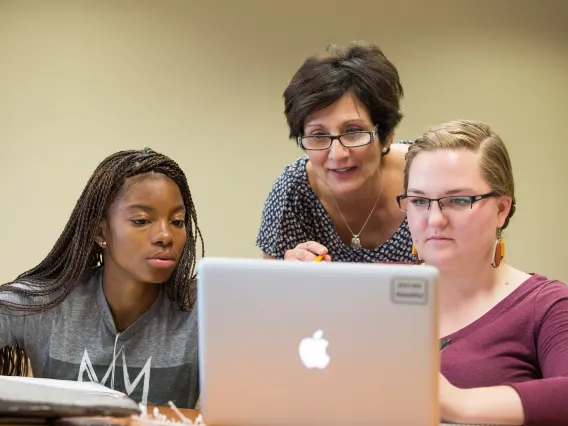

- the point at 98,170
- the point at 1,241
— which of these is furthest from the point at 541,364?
the point at 1,241

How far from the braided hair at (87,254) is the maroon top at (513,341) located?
0.70 m

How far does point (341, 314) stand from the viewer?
1.17 meters

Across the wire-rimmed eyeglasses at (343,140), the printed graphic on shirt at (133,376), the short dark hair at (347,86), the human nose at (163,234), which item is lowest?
the printed graphic on shirt at (133,376)

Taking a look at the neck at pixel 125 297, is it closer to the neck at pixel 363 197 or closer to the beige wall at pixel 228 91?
the neck at pixel 363 197

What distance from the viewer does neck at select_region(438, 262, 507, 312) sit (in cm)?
169

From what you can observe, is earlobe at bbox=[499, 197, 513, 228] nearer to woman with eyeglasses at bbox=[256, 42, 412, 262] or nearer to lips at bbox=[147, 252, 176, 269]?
woman with eyeglasses at bbox=[256, 42, 412, 262]

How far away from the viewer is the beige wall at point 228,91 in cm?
398

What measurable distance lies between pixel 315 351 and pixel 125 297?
0.91 meters

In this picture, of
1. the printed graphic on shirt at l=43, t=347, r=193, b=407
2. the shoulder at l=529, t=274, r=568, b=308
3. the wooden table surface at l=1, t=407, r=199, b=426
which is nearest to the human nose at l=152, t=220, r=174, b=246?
the printed graphic on shirt at l=43, t=347, r=193, b=407

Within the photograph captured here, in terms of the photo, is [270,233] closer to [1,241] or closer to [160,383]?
[160,383]

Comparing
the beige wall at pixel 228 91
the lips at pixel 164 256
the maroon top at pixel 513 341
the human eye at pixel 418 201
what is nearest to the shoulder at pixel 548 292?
the maroon top at pixel 513 341

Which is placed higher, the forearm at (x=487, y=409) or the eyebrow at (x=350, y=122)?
the eyebrow at (x=350, y=122)

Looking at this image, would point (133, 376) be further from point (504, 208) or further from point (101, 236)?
point (504, 208)

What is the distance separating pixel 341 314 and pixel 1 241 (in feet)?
10.4
